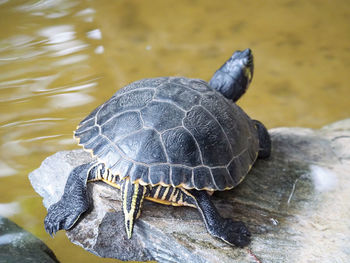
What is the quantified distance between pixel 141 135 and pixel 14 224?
121 cm

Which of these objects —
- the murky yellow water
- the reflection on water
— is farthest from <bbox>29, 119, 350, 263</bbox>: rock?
the murky yellow water

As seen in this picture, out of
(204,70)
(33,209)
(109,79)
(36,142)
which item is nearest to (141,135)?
(33,209)

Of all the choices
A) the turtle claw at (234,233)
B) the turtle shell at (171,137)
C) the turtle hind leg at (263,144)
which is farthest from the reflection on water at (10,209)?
the turtle hind leg at (263,144)

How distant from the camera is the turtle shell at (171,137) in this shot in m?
2.40

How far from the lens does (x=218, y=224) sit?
8.24 feet

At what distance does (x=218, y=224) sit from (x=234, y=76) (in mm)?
1365

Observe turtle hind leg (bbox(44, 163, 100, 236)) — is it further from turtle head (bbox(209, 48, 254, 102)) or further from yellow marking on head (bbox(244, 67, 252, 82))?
yellow marking on head (bbox(244, 67, 252, 82))

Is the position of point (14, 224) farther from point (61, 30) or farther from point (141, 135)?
point (61, 30)

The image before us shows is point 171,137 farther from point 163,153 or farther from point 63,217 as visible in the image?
point 63,217

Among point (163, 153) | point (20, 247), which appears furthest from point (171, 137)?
point (20, 247)

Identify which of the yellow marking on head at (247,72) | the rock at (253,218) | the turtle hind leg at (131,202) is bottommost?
the rock at (253,218)

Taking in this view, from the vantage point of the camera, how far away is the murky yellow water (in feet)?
12.6

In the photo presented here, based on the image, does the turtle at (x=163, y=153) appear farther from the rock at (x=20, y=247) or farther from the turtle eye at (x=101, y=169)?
the rock at (x=20, y=247)

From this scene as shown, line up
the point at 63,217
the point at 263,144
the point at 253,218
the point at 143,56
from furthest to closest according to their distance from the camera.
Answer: the point at 143,56
the point at 263,144
the point at 253,218
the point at 63,217
